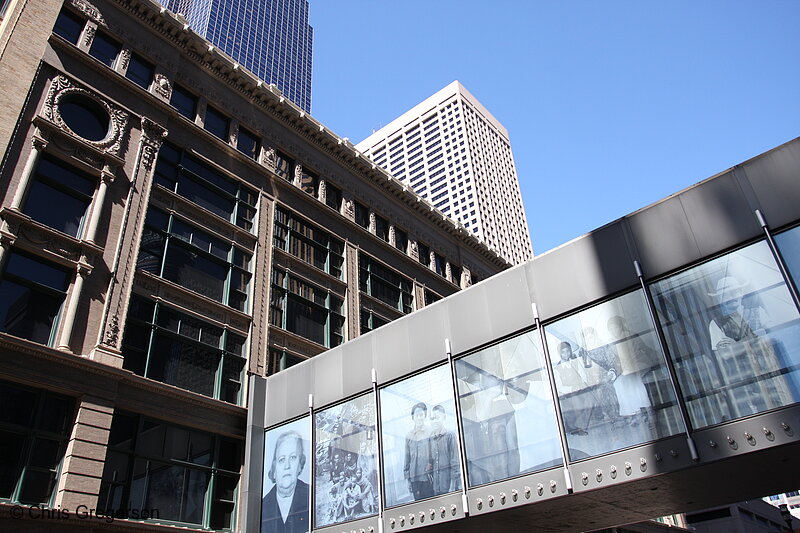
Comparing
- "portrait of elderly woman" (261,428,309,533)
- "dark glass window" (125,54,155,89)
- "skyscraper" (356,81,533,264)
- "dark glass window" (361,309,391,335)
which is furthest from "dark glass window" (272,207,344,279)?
"skyscraper" (356,81,533,264)

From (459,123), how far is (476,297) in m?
120

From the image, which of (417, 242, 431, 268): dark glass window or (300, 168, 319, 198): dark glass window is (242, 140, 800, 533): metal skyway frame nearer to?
(300, 168, 319, 198): dark glass window

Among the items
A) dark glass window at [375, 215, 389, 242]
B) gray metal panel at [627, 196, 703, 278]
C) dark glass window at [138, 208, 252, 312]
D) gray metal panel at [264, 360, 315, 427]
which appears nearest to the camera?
gray metal panel at [627, 196, 703, 278]

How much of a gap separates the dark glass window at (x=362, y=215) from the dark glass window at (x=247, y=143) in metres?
8.74

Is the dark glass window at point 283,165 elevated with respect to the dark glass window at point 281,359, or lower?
elevated

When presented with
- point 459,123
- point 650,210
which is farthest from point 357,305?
point 459,123

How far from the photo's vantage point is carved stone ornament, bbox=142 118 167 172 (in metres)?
26.1

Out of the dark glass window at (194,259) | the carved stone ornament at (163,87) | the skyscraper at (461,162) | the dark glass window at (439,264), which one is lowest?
the dark glass window at (194,259)

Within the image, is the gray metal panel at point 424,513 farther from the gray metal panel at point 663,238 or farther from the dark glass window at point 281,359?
the dark glass window at point 281,359

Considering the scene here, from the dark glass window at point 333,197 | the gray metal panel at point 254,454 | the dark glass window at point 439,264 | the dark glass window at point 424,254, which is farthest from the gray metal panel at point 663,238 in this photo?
the dark glass window at point 439,264

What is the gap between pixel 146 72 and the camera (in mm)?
29062

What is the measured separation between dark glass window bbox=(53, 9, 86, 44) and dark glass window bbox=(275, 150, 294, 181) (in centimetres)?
1162

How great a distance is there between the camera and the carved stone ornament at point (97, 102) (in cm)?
2327

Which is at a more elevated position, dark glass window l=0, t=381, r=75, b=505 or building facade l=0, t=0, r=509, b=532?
building facade l=0, t=0, r=509, b=532
